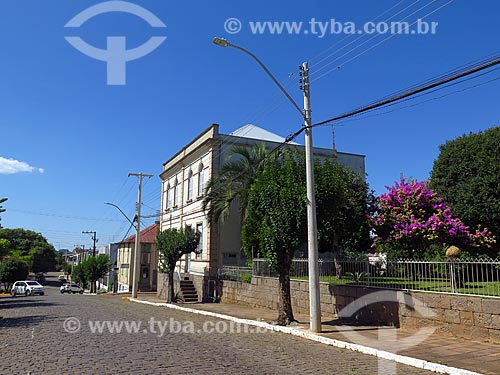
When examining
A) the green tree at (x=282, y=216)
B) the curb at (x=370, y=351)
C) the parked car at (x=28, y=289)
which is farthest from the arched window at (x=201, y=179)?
the parked car at (x=28, y=289)

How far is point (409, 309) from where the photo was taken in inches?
455

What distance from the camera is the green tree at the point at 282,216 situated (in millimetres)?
13133

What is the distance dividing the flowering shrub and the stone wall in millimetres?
4840

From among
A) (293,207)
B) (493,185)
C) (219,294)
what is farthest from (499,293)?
(219,294)

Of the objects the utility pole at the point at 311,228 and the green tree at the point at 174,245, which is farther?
the green tree at the point at 174,245

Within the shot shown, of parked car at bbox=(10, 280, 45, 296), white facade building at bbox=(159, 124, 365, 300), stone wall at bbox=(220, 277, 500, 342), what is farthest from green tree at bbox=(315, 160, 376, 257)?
parked car at bbox=(10, 280, 45, 296)

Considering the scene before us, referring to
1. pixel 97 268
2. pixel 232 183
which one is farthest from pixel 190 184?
pixel 97 268

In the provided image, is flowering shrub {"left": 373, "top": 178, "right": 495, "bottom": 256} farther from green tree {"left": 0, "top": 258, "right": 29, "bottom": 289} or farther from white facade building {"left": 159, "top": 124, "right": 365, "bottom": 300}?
green tree {"left": 0, "top": 258, "right": 29, "bottom": 289}

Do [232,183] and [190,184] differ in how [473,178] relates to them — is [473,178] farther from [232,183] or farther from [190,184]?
[190,184]

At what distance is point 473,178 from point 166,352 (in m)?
16.8

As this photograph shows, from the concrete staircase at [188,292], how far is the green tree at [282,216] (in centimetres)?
1303

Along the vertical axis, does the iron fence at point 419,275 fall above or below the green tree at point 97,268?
above

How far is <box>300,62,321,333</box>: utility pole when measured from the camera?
39.3 feet

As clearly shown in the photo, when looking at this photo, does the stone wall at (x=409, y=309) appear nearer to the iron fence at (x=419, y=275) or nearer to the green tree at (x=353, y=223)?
the iron fence at (x=419, y=275)
